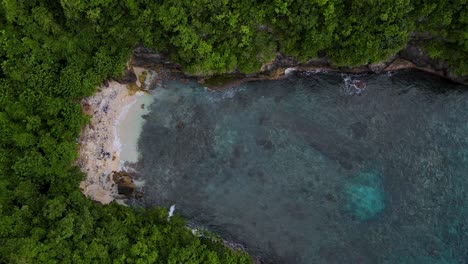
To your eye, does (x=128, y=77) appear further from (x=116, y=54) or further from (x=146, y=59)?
(x=116, y=54)

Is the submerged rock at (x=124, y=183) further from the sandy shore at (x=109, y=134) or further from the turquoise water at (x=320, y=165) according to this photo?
the turquoise water at (x=320, y=165)

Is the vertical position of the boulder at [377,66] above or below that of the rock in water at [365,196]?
above

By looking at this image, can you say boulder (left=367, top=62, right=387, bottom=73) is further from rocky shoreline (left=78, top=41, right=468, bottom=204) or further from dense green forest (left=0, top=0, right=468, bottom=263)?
dense green forest (left=0, top=0, right=468, bottom=263)

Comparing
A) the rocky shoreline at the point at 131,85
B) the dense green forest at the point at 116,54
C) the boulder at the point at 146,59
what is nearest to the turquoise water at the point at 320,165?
the rocky shoreline at the point at 131,85

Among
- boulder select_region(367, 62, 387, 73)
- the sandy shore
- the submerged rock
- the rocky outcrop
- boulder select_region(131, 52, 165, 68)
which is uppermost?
boulder select_region(131, 52, 165, 68)

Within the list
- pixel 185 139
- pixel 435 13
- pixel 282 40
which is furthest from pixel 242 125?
pixel 435 13

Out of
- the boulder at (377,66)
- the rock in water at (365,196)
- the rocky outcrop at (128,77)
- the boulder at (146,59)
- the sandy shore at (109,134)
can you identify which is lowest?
the rock in water at (365,196)

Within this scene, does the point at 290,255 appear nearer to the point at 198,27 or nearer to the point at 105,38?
the point at 198,27

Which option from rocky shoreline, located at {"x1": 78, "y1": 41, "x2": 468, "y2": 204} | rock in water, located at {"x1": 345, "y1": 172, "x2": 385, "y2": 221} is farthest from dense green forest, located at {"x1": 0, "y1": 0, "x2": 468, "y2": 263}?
rock in water, located at {"x1": 345, "y1": 172, "x2": 385, "y2": 221}
